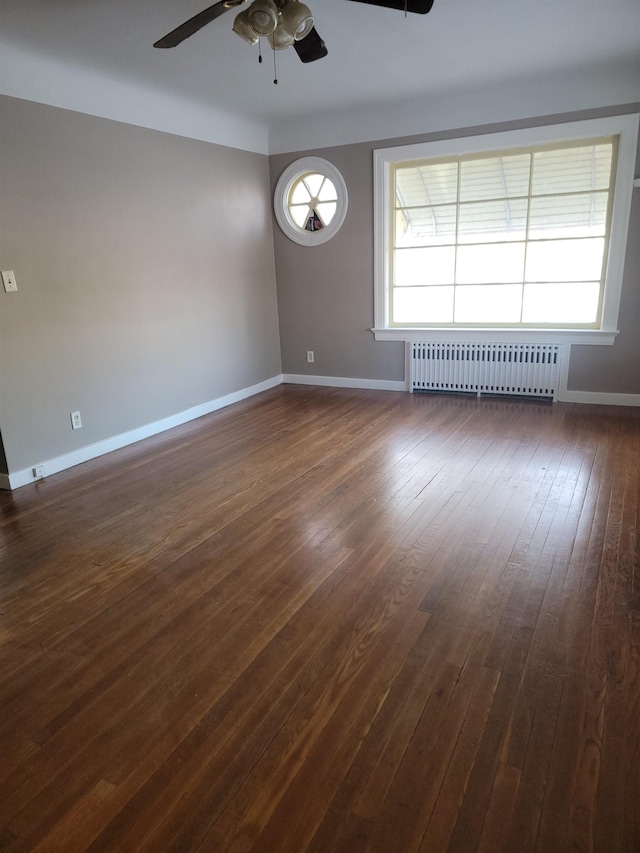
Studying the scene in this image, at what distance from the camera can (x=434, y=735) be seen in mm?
1544

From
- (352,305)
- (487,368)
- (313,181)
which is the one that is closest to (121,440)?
(352,305)

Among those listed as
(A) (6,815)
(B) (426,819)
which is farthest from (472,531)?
(A) (6,815)

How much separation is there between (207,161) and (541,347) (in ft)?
11.4

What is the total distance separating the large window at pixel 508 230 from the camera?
4.45 meters

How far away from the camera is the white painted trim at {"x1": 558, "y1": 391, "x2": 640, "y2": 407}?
15.3 ft

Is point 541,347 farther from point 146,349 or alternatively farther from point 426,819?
point 426,819

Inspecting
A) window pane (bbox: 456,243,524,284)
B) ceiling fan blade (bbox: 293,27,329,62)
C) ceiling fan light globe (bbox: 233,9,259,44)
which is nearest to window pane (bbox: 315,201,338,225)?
window pane (bbox: 456,243,524,284)

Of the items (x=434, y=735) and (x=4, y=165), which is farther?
(x=4, y=165)

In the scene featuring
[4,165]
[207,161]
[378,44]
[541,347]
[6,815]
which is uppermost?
[378,44]

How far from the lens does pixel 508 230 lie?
4840 millimetres

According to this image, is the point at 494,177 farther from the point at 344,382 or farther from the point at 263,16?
the point at 263,16

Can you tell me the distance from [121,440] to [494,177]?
398cm

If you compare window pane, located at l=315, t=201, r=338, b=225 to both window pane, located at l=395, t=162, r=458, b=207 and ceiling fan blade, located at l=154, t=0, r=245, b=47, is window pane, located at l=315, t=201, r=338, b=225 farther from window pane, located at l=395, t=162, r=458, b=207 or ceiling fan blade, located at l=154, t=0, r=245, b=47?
ceiling fan blade, located at l=154, t=0, r=245, b=47

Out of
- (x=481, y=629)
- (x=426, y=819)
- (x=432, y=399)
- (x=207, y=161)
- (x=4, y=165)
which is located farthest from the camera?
(x=432, y=399)
